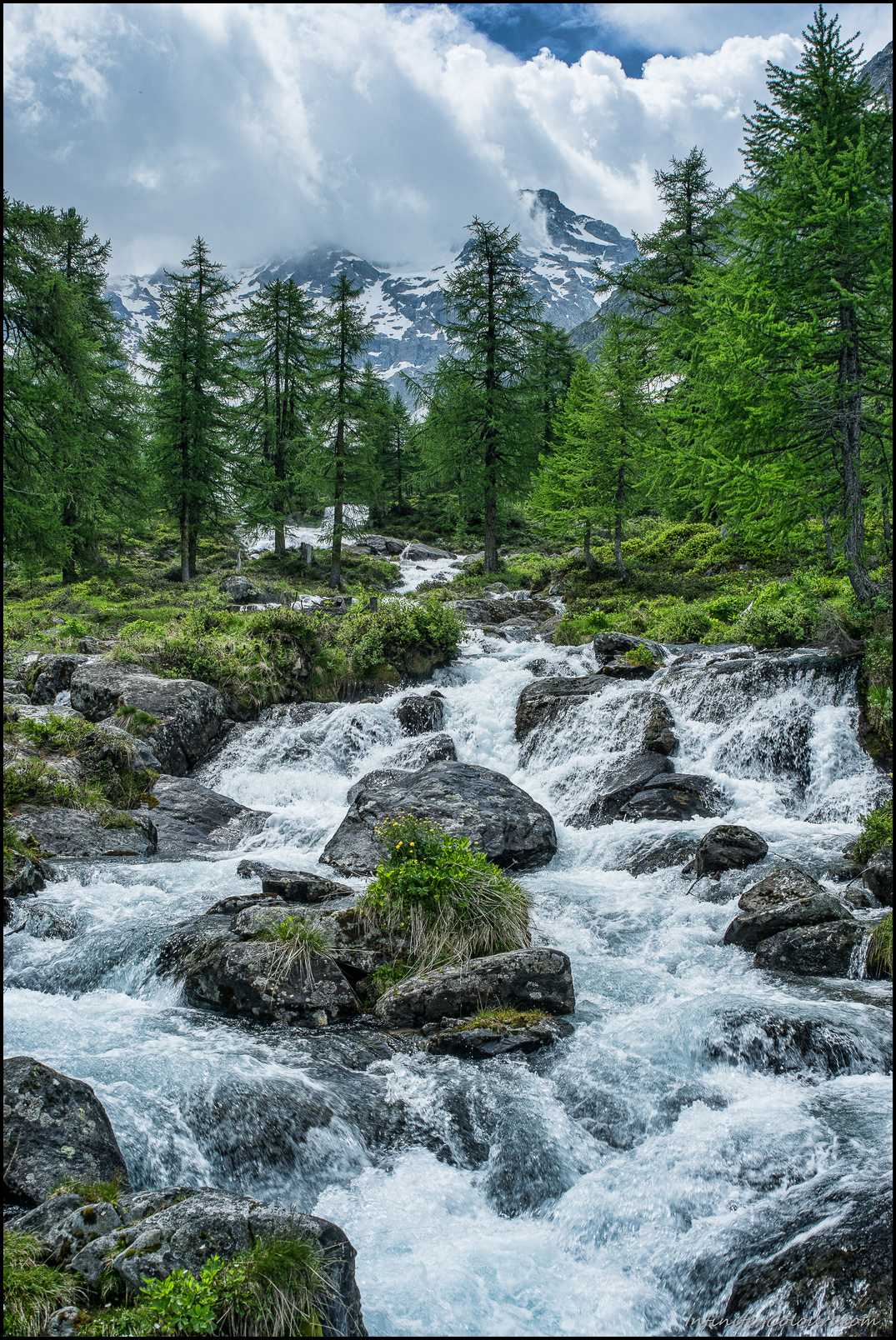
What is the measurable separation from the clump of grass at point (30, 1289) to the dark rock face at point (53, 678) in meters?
13.8

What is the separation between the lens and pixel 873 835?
28.3 feet

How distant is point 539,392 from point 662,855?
26634 mm

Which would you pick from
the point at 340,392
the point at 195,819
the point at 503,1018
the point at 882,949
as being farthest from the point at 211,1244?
the point at 340,392

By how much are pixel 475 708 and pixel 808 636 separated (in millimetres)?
7711

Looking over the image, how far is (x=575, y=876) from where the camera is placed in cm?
1051

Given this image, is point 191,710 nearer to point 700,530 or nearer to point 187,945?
point 187,945

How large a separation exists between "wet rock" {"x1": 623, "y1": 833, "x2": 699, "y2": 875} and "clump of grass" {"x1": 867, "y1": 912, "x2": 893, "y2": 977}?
3.29 meters

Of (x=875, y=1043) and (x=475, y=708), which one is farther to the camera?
(x=475, y=708)

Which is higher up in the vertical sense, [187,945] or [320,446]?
[320,446]

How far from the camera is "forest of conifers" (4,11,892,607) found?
10984 mm

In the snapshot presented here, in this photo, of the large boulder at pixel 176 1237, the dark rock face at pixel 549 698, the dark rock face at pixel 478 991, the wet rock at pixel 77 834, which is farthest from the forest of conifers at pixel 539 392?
the large boulder at pixel 176 1237

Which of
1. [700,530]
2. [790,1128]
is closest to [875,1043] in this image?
[790,1128]

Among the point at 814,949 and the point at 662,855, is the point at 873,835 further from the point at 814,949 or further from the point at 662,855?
the point at 662,855

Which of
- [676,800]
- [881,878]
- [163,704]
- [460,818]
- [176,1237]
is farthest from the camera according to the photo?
[163,704]
